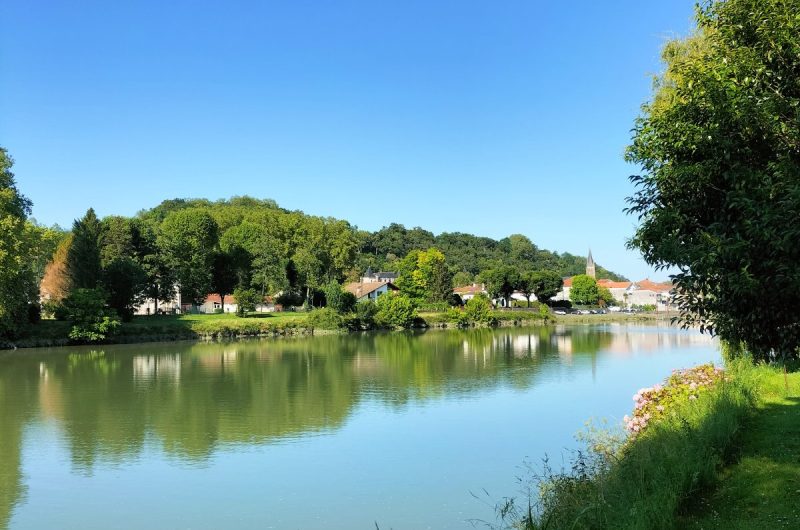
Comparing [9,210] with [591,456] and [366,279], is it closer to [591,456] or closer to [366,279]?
[591,456]

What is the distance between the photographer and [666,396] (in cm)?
1205

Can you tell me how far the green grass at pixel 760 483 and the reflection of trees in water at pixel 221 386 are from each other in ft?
33.2

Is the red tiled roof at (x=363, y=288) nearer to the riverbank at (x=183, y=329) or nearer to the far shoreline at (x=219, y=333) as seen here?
the far shoreline at (x=219, y=333)

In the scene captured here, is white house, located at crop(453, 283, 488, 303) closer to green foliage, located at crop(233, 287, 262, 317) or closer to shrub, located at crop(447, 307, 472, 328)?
shrub, located at crop(447, 307, 472, 328)

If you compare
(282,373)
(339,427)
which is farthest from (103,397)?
(339,427)

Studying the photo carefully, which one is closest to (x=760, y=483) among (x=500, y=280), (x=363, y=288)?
(x=363, y=288)

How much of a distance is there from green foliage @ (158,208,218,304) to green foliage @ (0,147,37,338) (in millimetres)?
16897

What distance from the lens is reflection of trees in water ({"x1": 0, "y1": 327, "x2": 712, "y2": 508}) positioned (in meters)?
15.4

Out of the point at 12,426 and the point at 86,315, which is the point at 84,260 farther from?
the point at 12,426

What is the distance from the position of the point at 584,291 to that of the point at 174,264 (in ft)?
244

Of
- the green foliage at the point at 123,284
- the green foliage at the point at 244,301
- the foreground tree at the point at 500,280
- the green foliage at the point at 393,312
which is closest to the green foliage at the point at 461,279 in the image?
the foreground tree at the point at 500,280

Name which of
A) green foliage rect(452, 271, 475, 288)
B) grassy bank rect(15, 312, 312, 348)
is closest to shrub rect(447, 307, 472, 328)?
grassy bank rect(15, 312, 312, 348)

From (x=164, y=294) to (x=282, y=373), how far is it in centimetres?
3411

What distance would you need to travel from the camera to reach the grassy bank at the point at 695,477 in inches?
233
